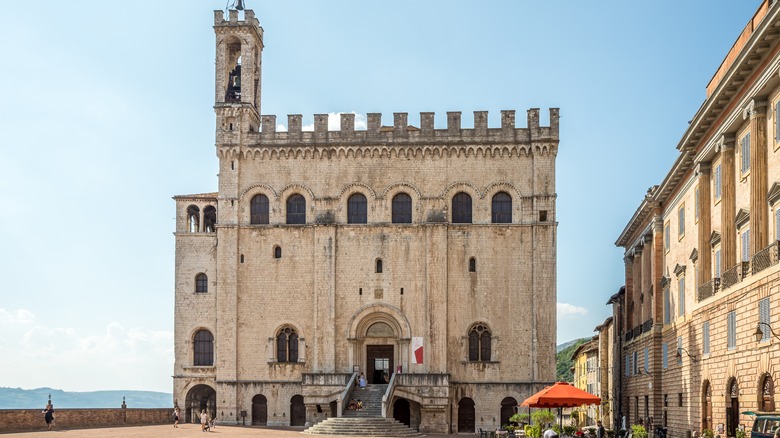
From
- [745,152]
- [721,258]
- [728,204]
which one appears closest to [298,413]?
[721,258]

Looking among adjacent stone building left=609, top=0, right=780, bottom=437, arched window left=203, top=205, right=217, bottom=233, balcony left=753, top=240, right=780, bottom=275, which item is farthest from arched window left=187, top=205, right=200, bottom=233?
balcony left=753, top=240, right=780, bottom=275

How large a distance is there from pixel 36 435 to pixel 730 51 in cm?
2746

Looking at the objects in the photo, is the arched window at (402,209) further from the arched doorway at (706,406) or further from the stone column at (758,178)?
the stone column at (758,178)

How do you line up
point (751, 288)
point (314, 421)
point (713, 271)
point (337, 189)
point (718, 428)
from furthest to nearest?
point (337, 189), point (314, 421), point (713, 271), point (718, 428), point (751, 288)

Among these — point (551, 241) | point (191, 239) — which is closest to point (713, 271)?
point (551, 241)

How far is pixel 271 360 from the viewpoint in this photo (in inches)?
1961

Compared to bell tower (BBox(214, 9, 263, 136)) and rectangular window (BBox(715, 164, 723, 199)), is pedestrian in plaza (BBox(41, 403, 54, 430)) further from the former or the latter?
rectangular window (BBox(715, 164, 723, 199))

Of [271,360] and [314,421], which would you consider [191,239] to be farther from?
[314,421]

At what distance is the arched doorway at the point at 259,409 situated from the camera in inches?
1960

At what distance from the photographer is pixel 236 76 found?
53.2 meters

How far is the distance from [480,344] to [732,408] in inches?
850

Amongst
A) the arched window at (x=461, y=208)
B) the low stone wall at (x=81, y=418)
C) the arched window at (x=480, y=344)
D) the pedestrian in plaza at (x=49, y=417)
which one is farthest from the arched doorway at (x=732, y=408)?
the low stone wall at (x=81, y=418)

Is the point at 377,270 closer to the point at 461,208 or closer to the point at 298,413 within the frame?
the point at 461,208

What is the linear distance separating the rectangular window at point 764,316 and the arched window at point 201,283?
33.2m
